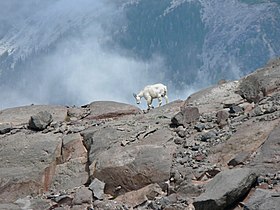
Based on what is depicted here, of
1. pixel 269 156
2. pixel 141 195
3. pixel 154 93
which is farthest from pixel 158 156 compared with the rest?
pixel 154 93

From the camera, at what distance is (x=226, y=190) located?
37.8 feet

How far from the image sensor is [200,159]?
14.8 m

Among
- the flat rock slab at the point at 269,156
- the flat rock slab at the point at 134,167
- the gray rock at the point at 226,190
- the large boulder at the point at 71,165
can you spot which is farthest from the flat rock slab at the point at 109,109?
the gray rock at the point at 226,190

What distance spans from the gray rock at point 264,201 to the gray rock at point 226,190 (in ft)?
2.22

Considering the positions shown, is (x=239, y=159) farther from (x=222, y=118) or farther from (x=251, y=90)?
(x=251, y=90)

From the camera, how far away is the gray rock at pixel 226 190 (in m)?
11.4

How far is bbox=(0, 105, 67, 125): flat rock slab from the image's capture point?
73.8ft

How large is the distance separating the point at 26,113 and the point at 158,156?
10.3m

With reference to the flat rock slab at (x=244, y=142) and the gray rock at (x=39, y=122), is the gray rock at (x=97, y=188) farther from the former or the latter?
the gray rock at (x=39, y=122)

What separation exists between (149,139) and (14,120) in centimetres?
831

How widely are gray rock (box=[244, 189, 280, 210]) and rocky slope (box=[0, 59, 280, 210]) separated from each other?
2cm

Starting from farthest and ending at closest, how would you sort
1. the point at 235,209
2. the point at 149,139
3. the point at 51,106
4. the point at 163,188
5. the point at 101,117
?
the point at 51,106 → the point at 101,117 → the point at 149,139 → the point at 163,188 → the point at 235,209

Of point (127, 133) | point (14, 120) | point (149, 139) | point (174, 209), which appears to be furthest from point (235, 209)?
point (14, 120)

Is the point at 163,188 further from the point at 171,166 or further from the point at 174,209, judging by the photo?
the point at 174,209
